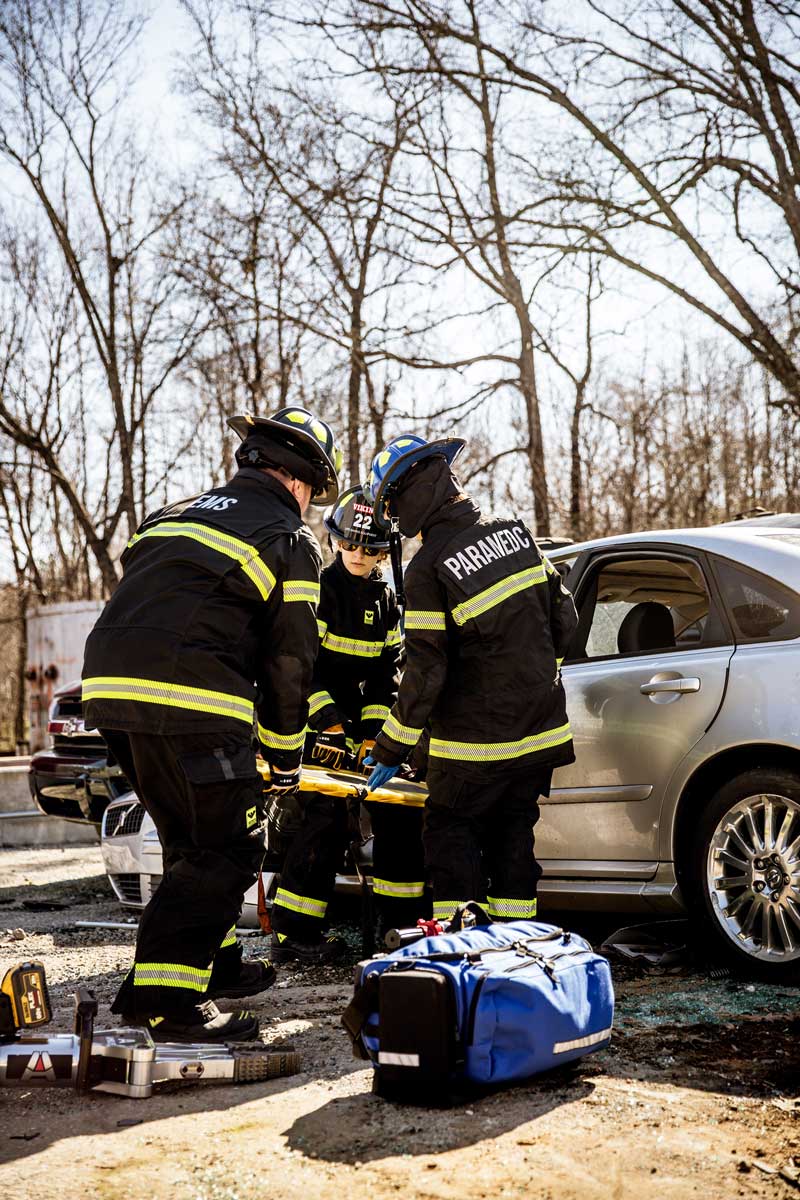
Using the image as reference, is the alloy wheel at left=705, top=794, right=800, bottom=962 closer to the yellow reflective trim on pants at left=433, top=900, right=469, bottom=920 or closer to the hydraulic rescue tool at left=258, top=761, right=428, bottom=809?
the yellow reflective trim on pants at left=433, top=900, right=469, bottom=920

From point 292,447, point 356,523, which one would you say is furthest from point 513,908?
point 356,523

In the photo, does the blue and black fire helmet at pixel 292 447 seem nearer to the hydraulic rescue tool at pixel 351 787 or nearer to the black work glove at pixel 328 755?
the hydraulic rescue tool at pixel 351 787

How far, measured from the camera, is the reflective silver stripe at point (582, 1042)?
309 centimetres

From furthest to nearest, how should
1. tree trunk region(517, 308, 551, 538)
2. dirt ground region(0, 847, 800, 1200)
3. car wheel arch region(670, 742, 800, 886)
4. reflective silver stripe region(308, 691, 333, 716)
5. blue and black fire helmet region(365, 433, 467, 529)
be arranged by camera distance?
tree trunk region(517, 308, 551, 538), reflective silver stripe region(308, 691, 333, 716), blue and black fire helmet region(365, 433, 467, 529), car wheel arch region(670, 742, 800, 886), dirt ground region(0, 847, 800, 1200)

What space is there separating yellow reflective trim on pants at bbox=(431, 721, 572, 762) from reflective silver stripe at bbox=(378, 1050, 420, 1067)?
1.38m

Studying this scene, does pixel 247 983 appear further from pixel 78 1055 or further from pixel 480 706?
pixel 480 706

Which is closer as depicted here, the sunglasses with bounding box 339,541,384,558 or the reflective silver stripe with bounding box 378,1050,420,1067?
the reflective silver stripe with bounding box 378,1050,420,1067

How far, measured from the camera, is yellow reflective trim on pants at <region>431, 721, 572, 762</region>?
418cm

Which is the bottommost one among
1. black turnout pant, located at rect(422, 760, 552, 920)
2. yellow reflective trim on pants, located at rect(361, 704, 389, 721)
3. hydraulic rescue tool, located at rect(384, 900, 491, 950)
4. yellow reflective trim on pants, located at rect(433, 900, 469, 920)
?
yellow reflective trim on pants, located at rect(433, 900, 469, 920)

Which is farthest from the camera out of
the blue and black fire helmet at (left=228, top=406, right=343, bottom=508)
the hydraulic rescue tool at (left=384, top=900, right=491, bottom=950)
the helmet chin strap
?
the helmet chin strap

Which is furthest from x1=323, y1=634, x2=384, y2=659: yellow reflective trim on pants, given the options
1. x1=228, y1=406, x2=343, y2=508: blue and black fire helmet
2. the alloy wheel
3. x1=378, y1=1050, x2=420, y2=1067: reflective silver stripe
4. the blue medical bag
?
x1=378, y1=1050, x2=420, y2=1067: reflective silver stripe

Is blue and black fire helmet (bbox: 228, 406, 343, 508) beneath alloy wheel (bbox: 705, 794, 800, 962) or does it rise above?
above

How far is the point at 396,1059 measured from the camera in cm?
295

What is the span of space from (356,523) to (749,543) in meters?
1.76
